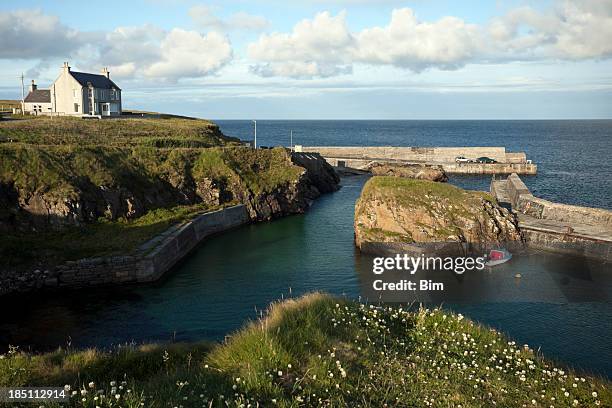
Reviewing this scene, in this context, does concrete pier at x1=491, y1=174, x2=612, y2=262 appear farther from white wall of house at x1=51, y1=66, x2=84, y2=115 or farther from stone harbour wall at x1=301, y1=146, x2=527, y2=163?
white wall of house at x1=51, y1=66, x2=84, y2=115

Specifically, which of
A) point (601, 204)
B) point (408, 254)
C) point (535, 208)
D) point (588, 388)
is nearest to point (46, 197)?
point (408, 254)

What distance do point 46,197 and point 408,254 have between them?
28.3 metres

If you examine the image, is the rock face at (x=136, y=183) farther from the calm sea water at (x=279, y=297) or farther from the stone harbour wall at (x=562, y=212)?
the stone harbour wall at (x=562, y=212)

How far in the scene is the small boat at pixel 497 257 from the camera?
35.5 meters

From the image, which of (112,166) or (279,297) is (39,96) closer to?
(112,166)

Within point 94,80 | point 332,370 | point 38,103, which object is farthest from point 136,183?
point 38,103

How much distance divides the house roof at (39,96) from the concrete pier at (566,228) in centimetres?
7583

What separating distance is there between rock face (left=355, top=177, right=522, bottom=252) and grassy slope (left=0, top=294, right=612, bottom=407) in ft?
81.2

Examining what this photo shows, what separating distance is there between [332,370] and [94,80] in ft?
267

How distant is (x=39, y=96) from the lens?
269ft

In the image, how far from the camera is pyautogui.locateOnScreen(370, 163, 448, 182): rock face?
78.9 metres

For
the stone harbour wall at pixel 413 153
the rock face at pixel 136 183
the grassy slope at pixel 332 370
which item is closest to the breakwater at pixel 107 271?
the rock face at pixel 136 183

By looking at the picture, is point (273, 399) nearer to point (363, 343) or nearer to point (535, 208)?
point (363, 343)

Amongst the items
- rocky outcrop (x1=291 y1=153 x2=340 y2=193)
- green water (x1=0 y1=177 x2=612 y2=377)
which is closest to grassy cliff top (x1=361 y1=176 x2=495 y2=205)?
green water (x1=0 y1=177 x2=612 y2=377)
